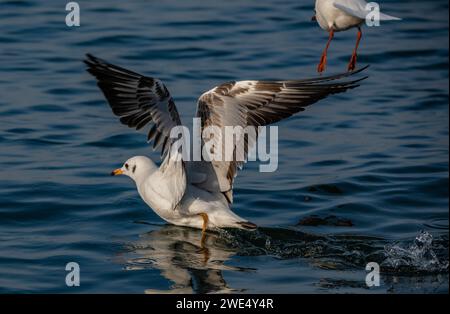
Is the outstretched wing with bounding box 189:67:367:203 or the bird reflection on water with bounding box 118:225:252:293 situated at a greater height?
the outstretched wing with bounding box 189:67:367:203

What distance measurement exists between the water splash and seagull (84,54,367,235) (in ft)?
4.07

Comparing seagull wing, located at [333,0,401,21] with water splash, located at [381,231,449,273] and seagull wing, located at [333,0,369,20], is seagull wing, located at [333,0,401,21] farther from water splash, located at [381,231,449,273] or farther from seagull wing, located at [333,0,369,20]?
water splash, located at [381,231,449,273]

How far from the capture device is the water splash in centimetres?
880

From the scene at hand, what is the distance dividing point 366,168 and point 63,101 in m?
4.45

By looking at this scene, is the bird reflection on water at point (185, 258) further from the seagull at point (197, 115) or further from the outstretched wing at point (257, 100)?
the outstretched wing at point (257, 100)

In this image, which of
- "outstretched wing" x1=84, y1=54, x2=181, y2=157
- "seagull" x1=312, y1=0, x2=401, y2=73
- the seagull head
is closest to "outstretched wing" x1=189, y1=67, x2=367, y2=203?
"outstretched wing" x1=84, y1=54, x2=181, y2=157

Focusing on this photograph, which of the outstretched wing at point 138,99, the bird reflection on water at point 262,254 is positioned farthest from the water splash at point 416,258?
the outstretched wing at point 138,99

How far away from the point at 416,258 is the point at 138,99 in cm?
275

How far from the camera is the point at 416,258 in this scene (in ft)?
29.4

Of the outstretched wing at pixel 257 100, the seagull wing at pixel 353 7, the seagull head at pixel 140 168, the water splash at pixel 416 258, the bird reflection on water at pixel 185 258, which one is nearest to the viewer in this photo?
the bird reflection on water at pixel 185 258

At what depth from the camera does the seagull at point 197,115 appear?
893 centimetres

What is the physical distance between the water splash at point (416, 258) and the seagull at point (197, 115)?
4.07 feet

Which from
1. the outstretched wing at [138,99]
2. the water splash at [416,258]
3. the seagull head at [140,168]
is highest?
the outstretched wing at [138,99]

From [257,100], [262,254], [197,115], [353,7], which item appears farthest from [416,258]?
[353,7]
